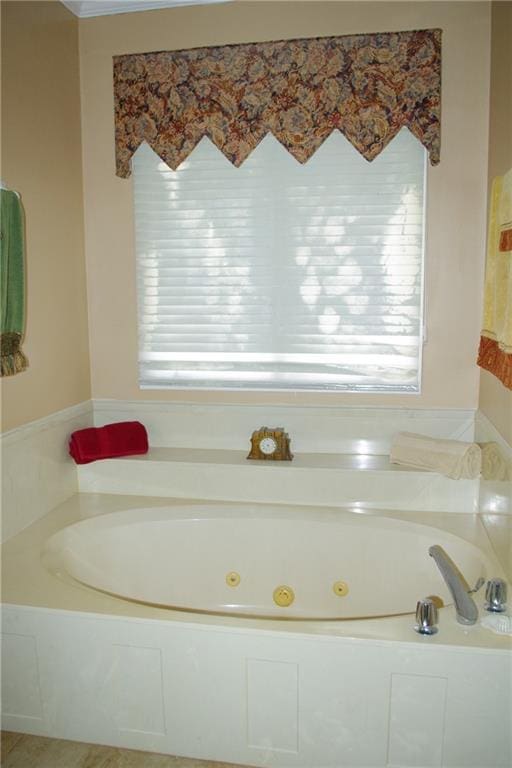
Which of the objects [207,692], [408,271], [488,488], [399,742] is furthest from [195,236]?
[399,742]

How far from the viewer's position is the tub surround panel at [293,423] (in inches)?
114

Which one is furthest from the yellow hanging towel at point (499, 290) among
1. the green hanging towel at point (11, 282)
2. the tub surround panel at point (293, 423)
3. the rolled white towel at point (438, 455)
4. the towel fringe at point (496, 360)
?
the green hanging towel at point (11, 282)

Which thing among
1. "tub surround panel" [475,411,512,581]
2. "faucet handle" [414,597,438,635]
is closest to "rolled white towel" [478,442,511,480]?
"tub surround panel" [475,411,512,581]

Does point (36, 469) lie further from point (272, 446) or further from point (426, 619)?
point (426, 619)

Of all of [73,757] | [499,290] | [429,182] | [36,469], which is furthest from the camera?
[429,182]

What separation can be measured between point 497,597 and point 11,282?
1.97m

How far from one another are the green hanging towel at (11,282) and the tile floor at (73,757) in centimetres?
125

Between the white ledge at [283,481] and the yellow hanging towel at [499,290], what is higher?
the yellow hanging towel at [499,290]

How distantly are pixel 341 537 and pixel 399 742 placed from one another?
914 mm

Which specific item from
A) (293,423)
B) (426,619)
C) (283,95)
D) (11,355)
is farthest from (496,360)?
(11,355)

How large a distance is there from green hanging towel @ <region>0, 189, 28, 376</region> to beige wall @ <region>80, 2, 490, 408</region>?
74 centimetres

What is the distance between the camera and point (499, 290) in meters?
2.12

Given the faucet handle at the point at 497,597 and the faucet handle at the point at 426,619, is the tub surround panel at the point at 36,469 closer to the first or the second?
the faucet handle at the point at 426,619

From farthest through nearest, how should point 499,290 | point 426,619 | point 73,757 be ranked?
point 499,290 < point 73,757 < point 426,619
